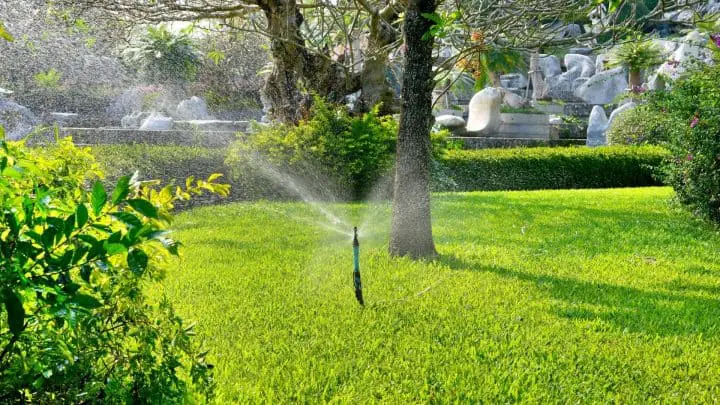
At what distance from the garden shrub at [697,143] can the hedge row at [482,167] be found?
3.20ft

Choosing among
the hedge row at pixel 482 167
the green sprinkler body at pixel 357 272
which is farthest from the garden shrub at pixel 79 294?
the hedge row at pixel 482 167

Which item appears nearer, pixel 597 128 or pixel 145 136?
pixel 145 136

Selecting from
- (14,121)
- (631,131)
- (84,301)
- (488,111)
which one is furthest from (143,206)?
(488,111)

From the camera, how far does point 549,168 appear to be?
12.8m

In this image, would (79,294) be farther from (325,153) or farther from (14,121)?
(14,121)

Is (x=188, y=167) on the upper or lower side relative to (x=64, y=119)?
lower

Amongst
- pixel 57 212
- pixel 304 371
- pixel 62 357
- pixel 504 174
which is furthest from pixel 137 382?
pixel 504 174

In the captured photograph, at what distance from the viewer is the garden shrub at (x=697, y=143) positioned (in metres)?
7.17

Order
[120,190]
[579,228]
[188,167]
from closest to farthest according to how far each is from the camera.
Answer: [120,190], [579,228], [188,167]

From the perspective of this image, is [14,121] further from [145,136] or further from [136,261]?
[136,261]

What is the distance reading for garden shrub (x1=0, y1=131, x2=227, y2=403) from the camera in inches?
51.6

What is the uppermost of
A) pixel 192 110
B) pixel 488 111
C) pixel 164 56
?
pixel 164 56

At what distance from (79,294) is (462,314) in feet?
9.36

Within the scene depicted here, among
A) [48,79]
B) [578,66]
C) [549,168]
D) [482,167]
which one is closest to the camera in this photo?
[482,167]
